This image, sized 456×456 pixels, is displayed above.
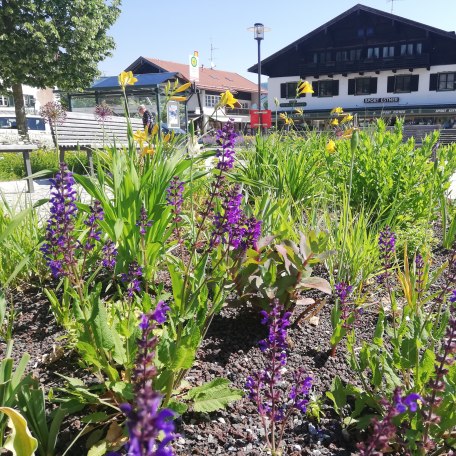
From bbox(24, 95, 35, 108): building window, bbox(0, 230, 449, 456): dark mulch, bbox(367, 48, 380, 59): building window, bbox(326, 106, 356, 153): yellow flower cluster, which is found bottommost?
bbox(0, 230, 449, 456): dark mulch

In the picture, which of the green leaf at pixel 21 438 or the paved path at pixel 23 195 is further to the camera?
the paved path at pixel 23 195

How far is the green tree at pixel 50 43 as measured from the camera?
19594mm

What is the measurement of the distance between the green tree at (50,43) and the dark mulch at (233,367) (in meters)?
19.7

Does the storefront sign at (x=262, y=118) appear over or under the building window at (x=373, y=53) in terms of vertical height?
under

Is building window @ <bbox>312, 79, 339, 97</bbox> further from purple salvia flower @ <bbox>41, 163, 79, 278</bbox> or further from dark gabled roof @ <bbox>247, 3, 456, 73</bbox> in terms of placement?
purple salvia flower @ <bbox>41, 163, 79, 278</bbox>

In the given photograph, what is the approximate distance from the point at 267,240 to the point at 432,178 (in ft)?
7.82

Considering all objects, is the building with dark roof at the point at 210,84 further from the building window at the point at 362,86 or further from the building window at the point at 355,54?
the building window at the point at 355,54

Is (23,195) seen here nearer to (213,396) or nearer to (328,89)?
(213,396)

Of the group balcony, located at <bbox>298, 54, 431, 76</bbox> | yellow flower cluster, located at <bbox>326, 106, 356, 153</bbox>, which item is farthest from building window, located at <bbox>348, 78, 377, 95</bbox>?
yellow flower cluster, located at <bbox>326, 106, 356, 153</bbox>

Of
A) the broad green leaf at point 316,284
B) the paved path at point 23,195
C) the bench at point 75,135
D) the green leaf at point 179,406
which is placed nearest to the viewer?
the green leaf at point 179,406

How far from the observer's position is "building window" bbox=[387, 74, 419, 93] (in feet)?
118

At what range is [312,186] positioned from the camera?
402cm

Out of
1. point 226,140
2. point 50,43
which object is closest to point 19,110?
point 50,43

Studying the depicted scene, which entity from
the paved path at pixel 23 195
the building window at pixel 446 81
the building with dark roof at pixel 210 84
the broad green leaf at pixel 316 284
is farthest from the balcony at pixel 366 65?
the broad green leaf at pixel 316 284
